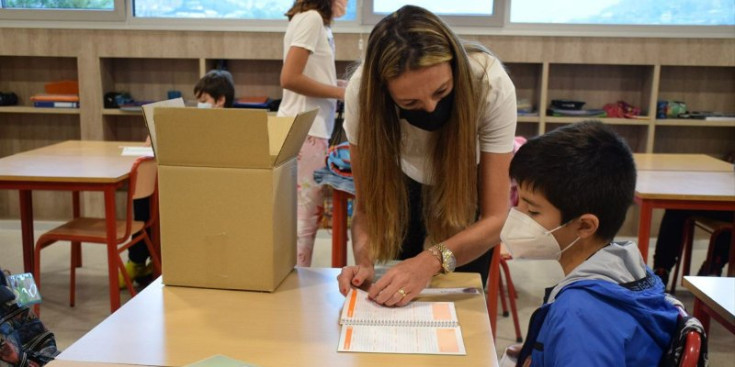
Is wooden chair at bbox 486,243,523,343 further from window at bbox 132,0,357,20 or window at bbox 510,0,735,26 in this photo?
window at bbox 132,0,357,20

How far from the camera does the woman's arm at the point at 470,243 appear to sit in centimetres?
130

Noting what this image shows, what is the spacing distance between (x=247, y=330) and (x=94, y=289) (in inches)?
97.5

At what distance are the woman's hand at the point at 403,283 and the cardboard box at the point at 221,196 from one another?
0.75ft

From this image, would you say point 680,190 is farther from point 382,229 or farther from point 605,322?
point 605,322

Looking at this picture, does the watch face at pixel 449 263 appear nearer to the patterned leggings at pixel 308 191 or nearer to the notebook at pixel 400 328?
the notebook at pixel 400 328

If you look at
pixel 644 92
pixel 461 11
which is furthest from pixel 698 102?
pixel 461 11

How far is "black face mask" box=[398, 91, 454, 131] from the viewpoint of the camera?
1.42 m

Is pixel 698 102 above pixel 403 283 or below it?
above

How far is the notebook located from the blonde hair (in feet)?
0.87

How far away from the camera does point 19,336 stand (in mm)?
1407

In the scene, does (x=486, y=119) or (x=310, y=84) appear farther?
(x=310, y=84)

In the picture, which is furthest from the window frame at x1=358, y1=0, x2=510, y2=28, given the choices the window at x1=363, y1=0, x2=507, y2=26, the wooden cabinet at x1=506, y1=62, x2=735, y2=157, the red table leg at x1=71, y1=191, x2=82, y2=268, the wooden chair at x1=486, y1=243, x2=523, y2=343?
the red table leg at x1=71, y1=191, x2=82, y2=268

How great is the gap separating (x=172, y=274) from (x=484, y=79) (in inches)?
31.4

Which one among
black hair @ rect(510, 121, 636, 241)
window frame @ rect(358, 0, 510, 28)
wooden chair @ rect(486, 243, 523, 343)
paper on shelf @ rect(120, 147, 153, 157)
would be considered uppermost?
window frame @ rect(358, 0, 510, 28)
